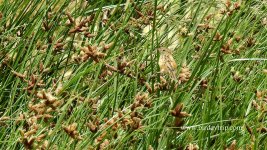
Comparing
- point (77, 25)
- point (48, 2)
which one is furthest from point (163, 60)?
point (48, 2)

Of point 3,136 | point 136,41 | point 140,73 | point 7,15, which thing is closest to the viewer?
point 3,136

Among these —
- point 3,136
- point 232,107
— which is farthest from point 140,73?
point 3,136

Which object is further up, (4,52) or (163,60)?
(163,60)

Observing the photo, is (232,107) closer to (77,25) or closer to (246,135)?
(246,135)

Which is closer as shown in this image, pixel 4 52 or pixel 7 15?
pixel 4 52

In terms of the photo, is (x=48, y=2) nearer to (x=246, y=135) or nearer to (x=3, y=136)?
(x=3, y=136)

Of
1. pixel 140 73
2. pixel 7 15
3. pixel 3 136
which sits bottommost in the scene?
pixel 3 136

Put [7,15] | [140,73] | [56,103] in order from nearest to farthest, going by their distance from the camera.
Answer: [56,103] < [140,73] < [7,15]
